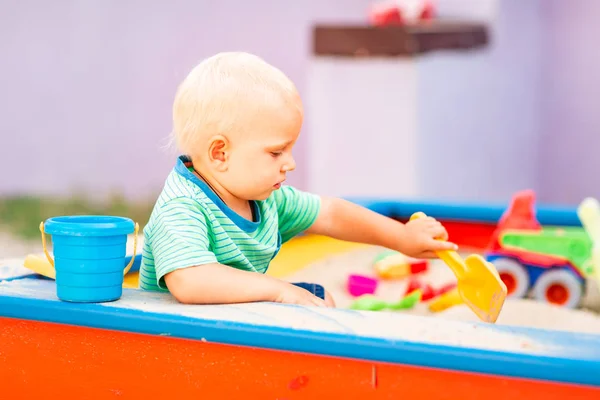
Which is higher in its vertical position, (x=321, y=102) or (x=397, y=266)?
(x=321, y=102)

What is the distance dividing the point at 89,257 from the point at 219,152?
23 centimetres

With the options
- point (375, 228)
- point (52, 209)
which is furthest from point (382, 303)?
point (52, 209)

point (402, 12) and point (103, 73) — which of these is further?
point (103, 73)

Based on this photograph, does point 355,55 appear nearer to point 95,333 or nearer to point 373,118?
point 373,118

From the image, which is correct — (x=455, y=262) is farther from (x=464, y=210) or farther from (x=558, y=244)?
(x=464, y=210)

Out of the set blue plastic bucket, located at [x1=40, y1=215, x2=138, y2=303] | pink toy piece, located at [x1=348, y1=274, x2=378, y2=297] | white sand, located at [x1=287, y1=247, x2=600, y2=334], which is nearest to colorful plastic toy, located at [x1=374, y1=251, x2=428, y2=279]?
white sand, located at [x1=287, y1=247, x2=600, y2=334]

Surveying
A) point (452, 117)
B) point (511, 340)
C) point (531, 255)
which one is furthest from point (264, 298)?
point (452, 117)

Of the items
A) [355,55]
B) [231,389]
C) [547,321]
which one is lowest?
[547,321]

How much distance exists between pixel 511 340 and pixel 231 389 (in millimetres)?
294

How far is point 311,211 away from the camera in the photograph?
4.41 feet

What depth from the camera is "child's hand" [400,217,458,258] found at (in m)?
1.28

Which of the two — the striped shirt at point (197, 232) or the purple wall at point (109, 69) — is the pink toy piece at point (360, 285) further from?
the purple wall at point (109, 69)

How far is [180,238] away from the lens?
3.38ft

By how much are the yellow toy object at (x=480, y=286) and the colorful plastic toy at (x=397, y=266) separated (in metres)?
0.75
